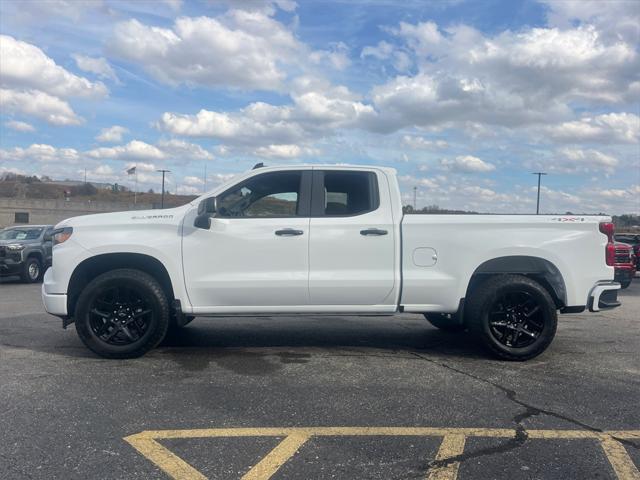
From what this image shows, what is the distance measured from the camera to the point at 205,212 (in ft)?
18.6

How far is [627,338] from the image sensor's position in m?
7.45

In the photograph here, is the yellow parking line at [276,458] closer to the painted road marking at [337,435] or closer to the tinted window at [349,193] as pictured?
the painted road marking at [337,435]

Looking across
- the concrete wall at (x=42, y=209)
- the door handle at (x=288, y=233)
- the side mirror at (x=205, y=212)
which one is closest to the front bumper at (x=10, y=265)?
the side mirror at (x=205, y=212)

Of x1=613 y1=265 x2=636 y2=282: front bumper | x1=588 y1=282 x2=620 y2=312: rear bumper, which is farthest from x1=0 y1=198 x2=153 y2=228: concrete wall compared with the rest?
x1=588 y1=282 x2=620 y2=312: rear bumper

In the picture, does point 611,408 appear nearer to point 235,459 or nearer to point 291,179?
point 235,459

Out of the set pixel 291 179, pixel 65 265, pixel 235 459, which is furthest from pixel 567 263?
pixel 65 265

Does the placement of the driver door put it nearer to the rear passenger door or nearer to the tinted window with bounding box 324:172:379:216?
the rear passenger door

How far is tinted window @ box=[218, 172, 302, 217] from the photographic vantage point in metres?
5.93

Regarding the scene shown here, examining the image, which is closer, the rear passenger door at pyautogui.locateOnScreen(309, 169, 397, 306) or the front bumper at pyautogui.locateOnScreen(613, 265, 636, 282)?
the rear passenger door at pyautogui.locateOnScreen(309, 169, 397, 306)

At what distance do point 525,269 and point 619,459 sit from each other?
2.60 meters

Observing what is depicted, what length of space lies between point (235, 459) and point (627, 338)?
5966mm

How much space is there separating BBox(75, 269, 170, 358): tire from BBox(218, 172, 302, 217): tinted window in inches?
42.7

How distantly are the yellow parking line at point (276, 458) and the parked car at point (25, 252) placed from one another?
1278 cm

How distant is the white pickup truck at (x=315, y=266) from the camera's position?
18.9 feet
